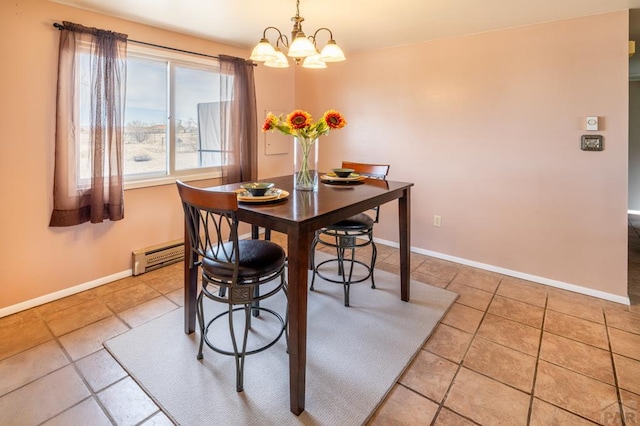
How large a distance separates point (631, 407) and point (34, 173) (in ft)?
12.2

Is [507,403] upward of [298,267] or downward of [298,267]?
downward

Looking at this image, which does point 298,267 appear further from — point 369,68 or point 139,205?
point 369,68

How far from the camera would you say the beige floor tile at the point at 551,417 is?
151 centimetres

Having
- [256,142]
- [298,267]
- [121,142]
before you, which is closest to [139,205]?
[121,142]

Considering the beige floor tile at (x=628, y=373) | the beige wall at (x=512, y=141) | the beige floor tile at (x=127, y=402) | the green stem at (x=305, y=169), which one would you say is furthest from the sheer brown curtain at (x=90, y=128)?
the beige floor tile at (x=628, y=373)

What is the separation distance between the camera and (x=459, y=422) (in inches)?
59.6

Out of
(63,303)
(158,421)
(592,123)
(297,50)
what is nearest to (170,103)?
(297,50)

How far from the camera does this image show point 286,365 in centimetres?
188

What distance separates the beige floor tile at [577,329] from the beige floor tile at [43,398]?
→ 276 centimetres

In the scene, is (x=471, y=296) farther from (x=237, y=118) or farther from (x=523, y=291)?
(x=237, y=118)

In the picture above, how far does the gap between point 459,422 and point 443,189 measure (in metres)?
2.33

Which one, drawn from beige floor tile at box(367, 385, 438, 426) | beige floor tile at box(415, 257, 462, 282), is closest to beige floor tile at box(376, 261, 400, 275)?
beige floor tile at box(415, 257, 462, 282)

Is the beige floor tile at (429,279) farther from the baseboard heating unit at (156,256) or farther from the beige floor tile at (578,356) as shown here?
Result: the baseboard heating unit at (156,256)

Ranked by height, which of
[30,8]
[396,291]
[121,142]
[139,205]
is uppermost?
[30,8]
